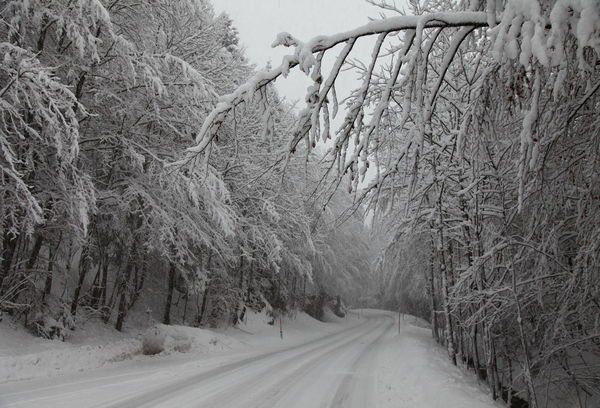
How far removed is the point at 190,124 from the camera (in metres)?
12.8

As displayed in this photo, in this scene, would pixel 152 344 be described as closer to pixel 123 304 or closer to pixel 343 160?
pixel 123 304

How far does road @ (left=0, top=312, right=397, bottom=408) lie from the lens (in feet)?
21.8

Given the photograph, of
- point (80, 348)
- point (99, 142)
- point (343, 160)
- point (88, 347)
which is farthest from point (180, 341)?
point (343, 160)

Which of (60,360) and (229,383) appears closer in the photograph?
(229,383)

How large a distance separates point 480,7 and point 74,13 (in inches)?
394

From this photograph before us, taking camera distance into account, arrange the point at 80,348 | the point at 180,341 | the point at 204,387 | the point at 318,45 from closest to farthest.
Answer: the point at 318,45
the point at 204,387
the point at 80,348
the point at 180,341

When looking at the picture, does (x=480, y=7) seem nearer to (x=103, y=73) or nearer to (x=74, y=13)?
(x=74, y=13)

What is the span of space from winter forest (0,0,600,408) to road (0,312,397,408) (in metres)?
2.57

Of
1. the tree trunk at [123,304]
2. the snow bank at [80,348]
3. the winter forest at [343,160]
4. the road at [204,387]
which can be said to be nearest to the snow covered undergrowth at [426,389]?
the road at [204,387]

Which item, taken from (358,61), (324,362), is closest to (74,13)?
(358,61)

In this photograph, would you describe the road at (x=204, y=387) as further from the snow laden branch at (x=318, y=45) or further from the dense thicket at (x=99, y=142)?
the snow laden branch at (x=318, y=45)

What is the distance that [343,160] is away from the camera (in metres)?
3.36

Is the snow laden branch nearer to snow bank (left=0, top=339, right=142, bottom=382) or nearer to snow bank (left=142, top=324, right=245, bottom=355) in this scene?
snow bank (left=0, top=339, right=142, bottom=382)

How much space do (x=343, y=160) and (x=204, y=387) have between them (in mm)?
6696
